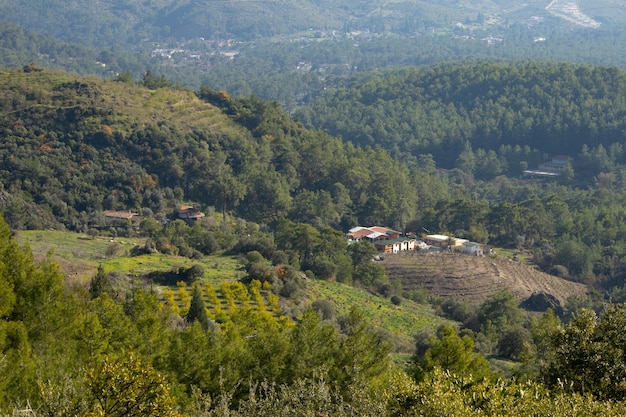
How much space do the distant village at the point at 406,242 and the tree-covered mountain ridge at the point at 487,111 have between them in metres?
43.9

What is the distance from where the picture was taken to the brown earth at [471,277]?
4591 centimetres

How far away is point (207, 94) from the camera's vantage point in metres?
70.0

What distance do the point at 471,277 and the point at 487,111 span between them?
67.3 m

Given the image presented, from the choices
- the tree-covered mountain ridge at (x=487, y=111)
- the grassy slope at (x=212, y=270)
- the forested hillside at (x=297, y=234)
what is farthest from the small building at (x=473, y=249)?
the tree-covered mountain ridge at (x=487, y=111)

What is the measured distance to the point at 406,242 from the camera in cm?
→ 5409

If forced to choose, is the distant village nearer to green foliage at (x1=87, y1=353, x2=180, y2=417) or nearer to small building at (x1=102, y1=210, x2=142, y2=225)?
small building at (x1=102, y1=210, x2=142, y2=225)

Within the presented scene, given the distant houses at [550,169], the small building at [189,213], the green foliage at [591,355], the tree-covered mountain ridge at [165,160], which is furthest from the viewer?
the distant houses at [550,169]

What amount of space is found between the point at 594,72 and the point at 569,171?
27302 millimetres

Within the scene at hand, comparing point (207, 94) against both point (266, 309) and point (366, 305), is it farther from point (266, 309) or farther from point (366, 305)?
point (266, 309)

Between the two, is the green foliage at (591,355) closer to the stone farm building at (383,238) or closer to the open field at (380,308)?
the open field at (380,308)

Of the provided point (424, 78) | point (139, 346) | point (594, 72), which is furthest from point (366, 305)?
point (424, 78)

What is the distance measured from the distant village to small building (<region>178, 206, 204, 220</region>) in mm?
11058

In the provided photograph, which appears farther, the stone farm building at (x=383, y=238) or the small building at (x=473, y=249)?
the small building at (x=473, y=249)

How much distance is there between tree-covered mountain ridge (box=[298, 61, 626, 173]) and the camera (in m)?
100
